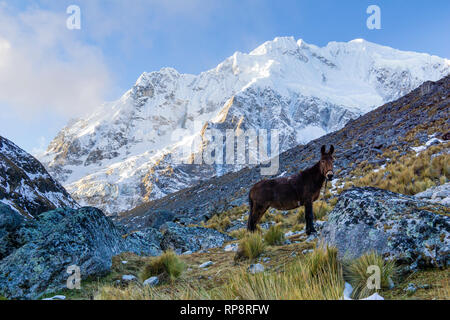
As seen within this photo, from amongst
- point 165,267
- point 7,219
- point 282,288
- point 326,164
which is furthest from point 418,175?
point 7,219

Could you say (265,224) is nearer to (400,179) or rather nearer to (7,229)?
(400,179)

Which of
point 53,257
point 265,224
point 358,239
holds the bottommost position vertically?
point 265,224

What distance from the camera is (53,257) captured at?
4414 millimetres

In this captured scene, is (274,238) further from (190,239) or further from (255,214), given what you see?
(190,239)

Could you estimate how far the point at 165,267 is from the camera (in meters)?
4.73

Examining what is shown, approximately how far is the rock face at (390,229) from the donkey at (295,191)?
2.31 metres

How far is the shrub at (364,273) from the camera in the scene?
8.35 feet

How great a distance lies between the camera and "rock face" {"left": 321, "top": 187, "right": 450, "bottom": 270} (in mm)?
2810

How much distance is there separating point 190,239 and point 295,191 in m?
4.79

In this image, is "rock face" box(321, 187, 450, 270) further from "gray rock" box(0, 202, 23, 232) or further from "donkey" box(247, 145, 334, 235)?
"gray rock" box(0, 202, 23, 232)

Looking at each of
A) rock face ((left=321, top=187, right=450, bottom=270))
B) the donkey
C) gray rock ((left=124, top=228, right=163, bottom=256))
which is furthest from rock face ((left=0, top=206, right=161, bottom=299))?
rock face ((left=321, top=187, right=450, bottom=270))
